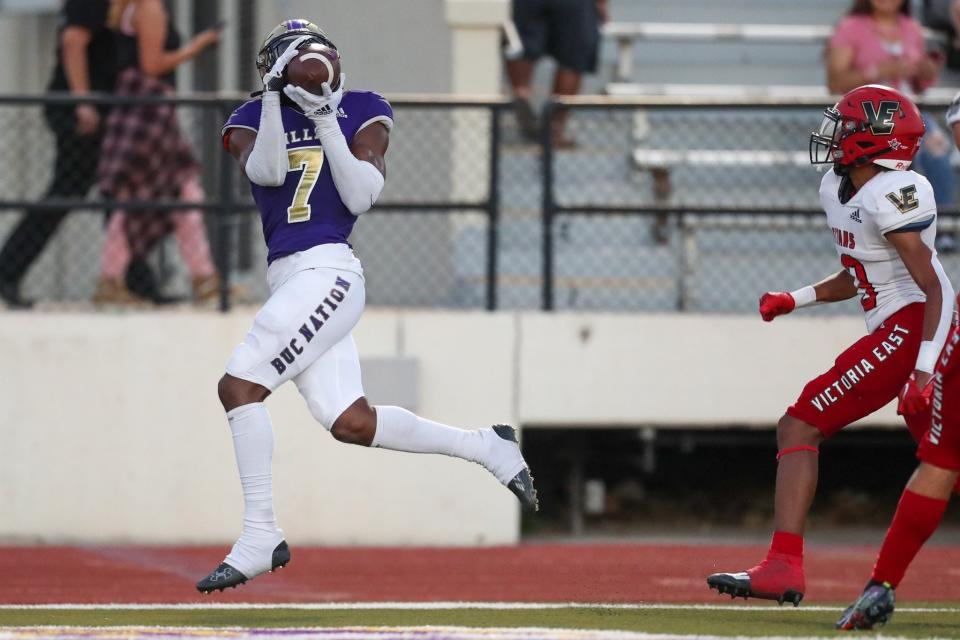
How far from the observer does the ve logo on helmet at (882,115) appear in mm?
6430

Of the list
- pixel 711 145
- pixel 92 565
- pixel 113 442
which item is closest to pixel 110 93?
pixel 113 442

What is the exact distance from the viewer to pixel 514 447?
6992 millimetres

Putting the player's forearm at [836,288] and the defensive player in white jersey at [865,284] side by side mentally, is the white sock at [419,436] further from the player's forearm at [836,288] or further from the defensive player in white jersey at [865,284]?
the player's forearm at [836,288]

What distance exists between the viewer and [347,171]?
644cm

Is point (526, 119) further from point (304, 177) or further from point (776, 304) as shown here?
point (304, 177)

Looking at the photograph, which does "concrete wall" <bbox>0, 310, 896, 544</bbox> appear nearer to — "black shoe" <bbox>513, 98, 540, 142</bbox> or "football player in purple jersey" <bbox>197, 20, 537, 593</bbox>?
"black shoe" <bbox>513, 98, 540, 142</bbox>

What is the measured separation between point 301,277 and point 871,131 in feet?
7.00

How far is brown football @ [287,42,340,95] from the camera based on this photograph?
634cm

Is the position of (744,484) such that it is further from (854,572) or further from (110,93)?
(110,93)

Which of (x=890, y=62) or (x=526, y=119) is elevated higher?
(x=890, y=62)

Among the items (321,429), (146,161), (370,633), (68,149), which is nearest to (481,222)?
(321,429)

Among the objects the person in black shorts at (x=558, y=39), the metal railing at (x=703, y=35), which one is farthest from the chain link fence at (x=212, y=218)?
the metal railing at (x=703, y=35)

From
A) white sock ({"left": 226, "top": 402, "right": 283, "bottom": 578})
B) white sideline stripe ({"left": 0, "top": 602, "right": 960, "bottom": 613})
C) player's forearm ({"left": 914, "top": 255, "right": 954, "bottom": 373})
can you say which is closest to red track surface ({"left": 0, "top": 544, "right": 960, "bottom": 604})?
white sideline stripe ({"left": 0, "top": 602, "right": 960, "bottom": 613})

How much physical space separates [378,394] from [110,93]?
256 cm
